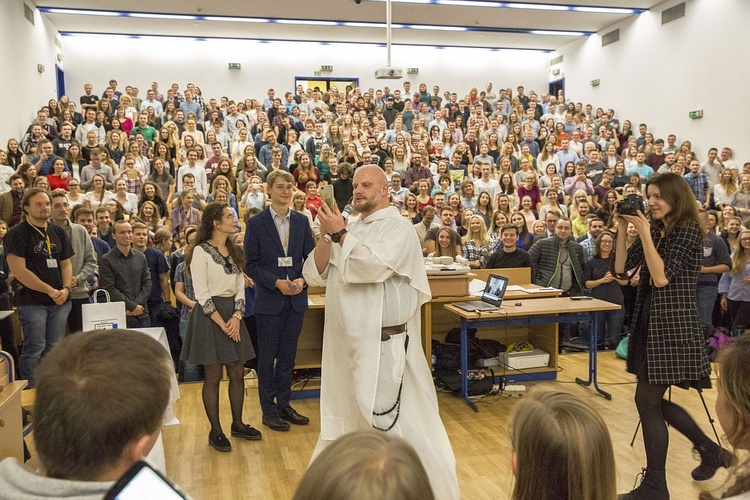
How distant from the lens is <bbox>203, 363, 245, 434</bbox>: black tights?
3850mm

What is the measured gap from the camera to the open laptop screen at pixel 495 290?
495cm

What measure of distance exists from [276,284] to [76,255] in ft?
6.97

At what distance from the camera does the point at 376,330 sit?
2891 mm

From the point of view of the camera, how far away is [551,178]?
36.1 ft

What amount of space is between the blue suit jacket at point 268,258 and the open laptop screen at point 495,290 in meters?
1.53

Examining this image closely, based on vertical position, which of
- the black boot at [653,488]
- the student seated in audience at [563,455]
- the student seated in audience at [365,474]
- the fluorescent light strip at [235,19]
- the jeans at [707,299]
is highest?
the fluorescent light strip at [235,19]

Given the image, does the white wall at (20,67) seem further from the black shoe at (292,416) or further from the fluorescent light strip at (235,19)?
the black shoe at (292,416)

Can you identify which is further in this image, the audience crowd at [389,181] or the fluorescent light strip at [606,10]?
the fluorescent light strip at [606,10]

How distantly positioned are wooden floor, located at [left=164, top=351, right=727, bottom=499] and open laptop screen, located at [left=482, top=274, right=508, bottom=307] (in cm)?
77

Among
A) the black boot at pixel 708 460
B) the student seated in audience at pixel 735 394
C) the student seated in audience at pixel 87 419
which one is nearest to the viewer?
the student seated in audience at pixel 87 419

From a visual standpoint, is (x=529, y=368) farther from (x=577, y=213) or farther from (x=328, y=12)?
(x=328, y=12)

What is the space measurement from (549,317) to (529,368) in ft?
1.98

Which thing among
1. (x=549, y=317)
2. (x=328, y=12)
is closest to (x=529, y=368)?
(x=549, y=317)

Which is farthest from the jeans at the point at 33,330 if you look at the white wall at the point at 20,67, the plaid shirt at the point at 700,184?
the plaid shirt at the point at 700,184
